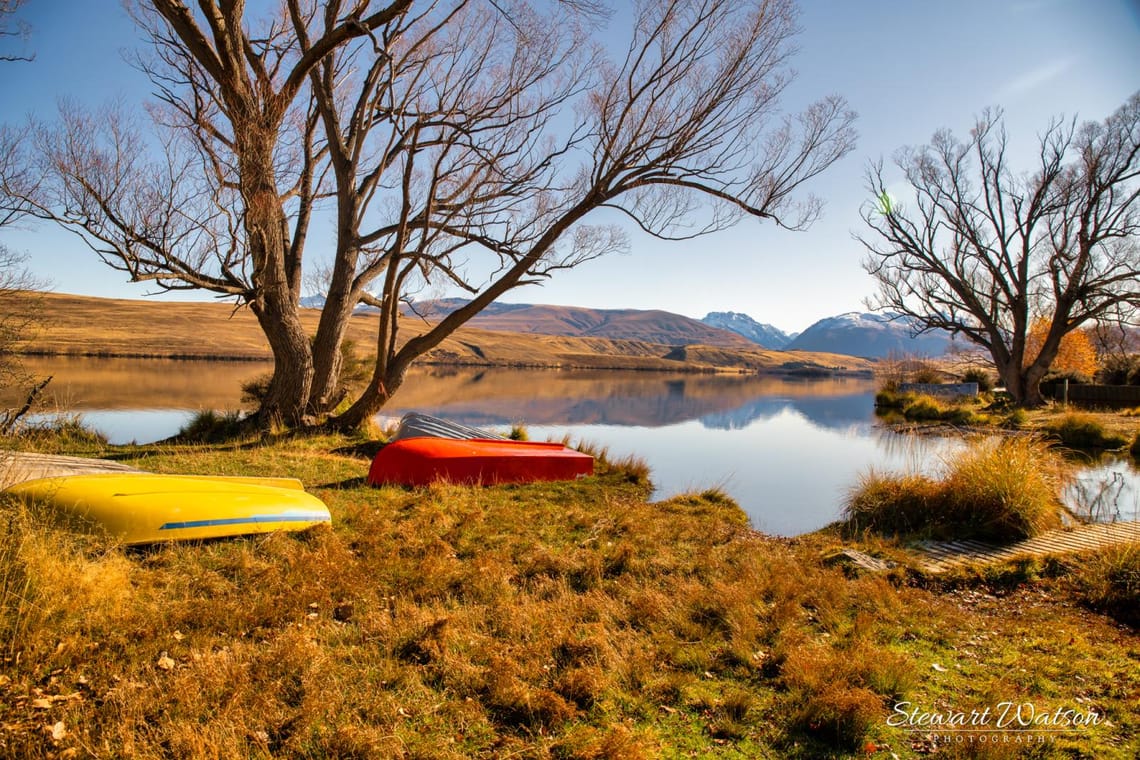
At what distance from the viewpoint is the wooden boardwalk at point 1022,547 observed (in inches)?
231

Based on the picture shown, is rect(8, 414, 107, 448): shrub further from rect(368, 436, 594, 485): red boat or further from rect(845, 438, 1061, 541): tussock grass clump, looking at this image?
rect(845, 438, 1061, 541): tussock grass clump

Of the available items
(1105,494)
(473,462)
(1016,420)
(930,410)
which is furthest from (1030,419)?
(473,462)

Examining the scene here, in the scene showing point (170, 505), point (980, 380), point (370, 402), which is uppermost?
point (980, 380)

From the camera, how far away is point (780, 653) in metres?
3.51

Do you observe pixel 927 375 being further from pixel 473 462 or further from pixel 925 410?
pixel 473 462

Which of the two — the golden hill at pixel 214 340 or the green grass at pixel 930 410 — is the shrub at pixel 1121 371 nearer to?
the green grass at pixel 930 410

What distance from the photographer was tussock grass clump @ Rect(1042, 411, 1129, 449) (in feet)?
49.9

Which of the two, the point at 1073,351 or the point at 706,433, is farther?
the point at 1073,351

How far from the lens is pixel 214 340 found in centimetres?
7481

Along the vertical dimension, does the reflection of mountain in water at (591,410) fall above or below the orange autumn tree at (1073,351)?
below

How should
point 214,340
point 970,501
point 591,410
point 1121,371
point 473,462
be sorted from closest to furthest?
point 970,501
point 473,462
point 591,410
point 1121,371
point 214,340

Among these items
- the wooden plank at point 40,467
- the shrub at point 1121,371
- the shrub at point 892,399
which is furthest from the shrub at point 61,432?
the shrub at point 1121,371

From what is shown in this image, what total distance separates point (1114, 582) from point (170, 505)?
7858mm

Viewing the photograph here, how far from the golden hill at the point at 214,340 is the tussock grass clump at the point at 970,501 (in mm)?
30401
